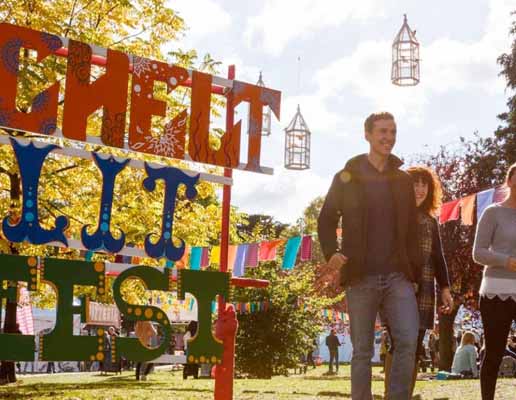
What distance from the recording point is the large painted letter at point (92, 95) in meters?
6.47

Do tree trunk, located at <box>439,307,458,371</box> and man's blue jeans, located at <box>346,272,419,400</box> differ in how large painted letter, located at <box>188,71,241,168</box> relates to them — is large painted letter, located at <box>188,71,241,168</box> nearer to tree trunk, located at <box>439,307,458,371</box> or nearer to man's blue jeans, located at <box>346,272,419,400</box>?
man's blue jeans, located at <box>346,272,419,400</box>

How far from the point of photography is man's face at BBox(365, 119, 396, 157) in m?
5.18

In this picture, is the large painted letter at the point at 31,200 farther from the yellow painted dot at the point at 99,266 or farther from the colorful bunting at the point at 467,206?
the colorful bunting at the point at 467,206

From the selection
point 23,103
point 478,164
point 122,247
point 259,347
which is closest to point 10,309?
point 23,103

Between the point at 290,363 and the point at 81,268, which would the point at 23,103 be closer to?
the point at 81,268

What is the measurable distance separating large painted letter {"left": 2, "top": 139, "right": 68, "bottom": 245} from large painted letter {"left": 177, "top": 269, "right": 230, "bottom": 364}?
100 centimetres

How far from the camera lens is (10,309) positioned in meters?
16.6

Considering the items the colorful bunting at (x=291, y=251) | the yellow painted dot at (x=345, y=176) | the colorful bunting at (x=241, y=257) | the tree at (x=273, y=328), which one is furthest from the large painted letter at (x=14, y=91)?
the tree at (x=273, y=328)

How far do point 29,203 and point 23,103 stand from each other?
5.85 m

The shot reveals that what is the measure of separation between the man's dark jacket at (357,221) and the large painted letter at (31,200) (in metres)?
2.20

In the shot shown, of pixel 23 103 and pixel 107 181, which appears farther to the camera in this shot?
pixel 23 103

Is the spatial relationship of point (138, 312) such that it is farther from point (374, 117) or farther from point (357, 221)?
point (374, 117)

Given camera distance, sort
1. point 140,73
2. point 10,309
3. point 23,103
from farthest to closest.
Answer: point 10,309 → point 23,103 → point 140,73

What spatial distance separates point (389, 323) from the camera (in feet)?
16.2
